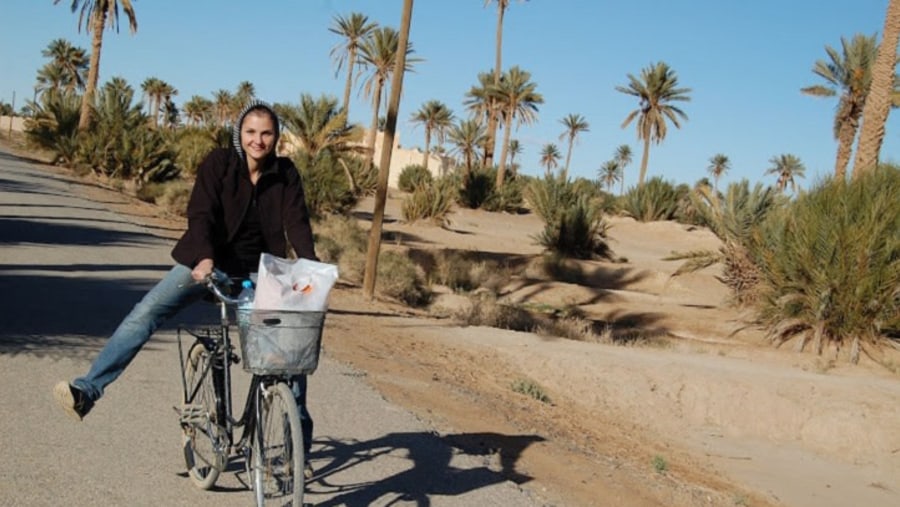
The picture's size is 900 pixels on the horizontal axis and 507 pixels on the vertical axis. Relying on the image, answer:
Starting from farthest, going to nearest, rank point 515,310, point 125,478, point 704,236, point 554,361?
1. point 704,236
2. point 515,310
3. point 554,361
4. point 125,478

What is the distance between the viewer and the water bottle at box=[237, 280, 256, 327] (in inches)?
156

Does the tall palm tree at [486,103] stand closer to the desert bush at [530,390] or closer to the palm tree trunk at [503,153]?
the palm tree trunk at [503,153]

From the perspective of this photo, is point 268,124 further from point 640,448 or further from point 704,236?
point 704,236

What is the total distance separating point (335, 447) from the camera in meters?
6.15

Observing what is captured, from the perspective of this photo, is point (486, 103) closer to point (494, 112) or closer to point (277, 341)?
point (494, 112)

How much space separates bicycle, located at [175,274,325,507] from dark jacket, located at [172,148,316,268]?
30 centimetres

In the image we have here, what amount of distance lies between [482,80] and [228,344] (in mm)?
61587

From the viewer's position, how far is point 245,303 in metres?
4.10

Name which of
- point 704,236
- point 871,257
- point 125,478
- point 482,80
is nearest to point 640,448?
point 125,478

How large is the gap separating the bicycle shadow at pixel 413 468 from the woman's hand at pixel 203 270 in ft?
4.71

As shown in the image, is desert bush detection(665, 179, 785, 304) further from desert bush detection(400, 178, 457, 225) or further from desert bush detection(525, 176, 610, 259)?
desert bush detection(400, 178, 457, 225)

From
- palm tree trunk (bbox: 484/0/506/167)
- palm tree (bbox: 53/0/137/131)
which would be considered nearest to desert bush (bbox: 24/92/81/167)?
palm tree (bbox: 53/0/137/131)

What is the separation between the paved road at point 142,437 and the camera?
4992 mm

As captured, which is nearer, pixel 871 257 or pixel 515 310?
pixel 871 257
